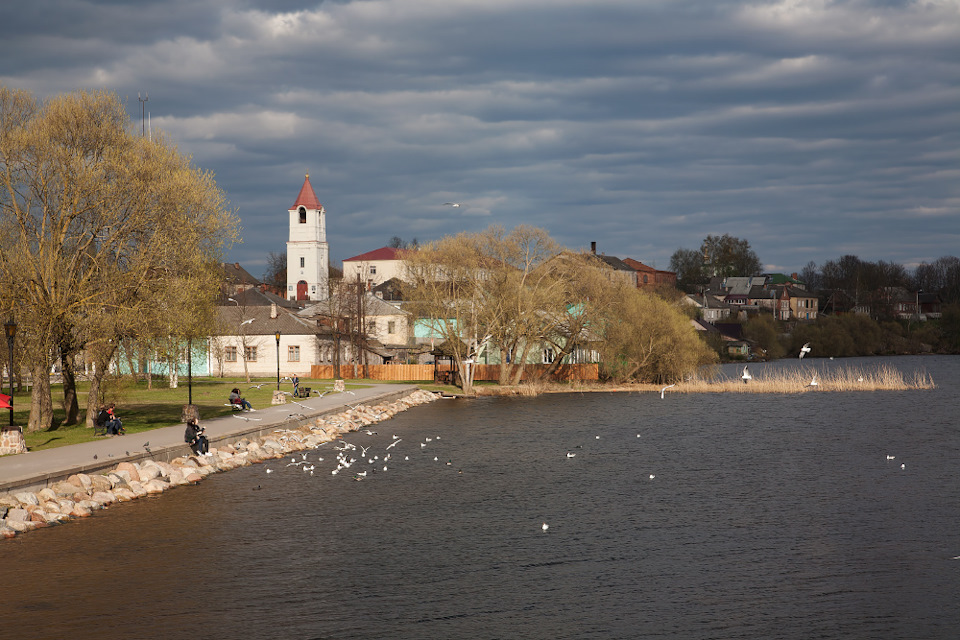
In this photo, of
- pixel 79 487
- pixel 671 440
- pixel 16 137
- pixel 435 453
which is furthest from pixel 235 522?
pixel 671 440

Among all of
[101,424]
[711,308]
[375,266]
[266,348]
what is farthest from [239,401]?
[711,308]

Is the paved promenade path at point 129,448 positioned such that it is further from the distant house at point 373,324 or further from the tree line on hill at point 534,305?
the distant house at point 373,324

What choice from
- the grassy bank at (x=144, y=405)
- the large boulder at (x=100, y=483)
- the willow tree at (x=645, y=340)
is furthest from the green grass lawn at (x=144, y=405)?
the willow tree at (x=645, y=340)

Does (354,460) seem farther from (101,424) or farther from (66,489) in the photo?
(66,489)

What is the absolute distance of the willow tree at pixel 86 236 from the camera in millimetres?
31453

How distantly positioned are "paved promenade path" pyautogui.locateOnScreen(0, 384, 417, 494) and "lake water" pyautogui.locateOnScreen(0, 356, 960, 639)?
1.62 m

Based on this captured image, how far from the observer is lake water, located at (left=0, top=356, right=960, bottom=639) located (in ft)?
49.7

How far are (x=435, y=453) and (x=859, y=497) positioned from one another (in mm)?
15792

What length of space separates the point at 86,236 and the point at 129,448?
9213 mm

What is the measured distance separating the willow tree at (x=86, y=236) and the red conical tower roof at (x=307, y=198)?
107374 millimetres

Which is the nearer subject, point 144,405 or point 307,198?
point 144,405

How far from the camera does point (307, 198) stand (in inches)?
5581

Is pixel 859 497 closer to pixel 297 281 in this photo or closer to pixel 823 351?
pixel 823 351

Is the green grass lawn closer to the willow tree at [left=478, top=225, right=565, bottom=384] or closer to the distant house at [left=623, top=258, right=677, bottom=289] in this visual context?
the willow tree at [left=478, top=225, right=565, bottom=384]
